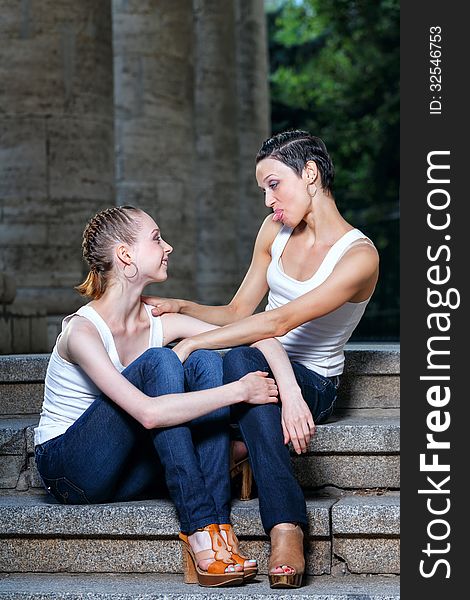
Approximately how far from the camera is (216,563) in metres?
4.14

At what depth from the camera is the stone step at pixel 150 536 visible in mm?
4410

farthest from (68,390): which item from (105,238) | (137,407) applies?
(105,238)

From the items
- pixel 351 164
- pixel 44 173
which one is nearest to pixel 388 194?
pixel 351 164

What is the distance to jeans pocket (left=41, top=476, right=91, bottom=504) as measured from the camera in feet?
14.9

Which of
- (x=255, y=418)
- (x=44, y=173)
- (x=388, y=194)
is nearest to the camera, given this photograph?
(x=255, y=418)

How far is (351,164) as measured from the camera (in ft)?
82.8

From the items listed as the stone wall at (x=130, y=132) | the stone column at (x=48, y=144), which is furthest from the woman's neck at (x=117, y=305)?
the stone column at (x=48, y=144)

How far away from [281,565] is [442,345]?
0.91 m

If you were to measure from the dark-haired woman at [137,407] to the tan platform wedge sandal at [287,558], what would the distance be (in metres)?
0.10

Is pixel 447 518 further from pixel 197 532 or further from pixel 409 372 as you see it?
pixel 197 532

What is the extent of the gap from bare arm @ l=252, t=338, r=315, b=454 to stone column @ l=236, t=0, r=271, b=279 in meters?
12.8

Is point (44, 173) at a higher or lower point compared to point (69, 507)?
higher

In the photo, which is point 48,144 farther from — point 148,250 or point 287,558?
point 287,558

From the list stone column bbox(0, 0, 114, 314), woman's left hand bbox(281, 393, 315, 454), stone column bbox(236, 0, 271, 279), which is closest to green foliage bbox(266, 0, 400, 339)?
stone column bbox(236, 0, 271, 279)
